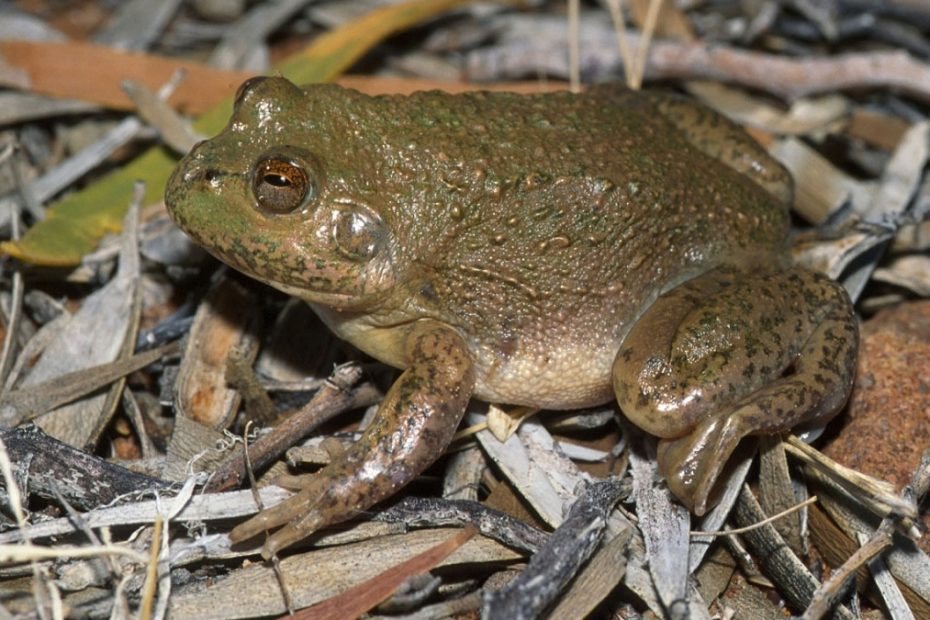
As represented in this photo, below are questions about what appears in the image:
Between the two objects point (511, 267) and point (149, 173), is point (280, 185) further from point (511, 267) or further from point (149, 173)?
point (149, 173)

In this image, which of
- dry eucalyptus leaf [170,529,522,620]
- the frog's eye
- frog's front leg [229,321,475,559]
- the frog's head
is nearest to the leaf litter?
dry eucalyptus leaf [170,529,522,620]

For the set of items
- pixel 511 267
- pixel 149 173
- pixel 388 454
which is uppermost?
pixel 149 173

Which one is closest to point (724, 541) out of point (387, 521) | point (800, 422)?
point (800, 422)

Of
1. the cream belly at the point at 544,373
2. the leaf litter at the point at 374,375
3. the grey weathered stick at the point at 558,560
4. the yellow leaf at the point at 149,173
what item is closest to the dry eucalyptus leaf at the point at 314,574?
the leaf litter at the point at 374,375

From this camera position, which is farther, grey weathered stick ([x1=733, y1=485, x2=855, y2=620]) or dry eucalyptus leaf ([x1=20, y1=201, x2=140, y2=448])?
dry eucalyptus leaf ([x1=20, y1=201, x2=140, y2=448])

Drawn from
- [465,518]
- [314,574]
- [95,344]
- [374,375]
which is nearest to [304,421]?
[374,375]

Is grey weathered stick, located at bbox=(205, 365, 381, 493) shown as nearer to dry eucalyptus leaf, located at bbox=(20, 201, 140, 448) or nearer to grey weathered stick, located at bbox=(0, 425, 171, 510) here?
grey weathered stick, located at bbox=(0, 425, 171, 510)
